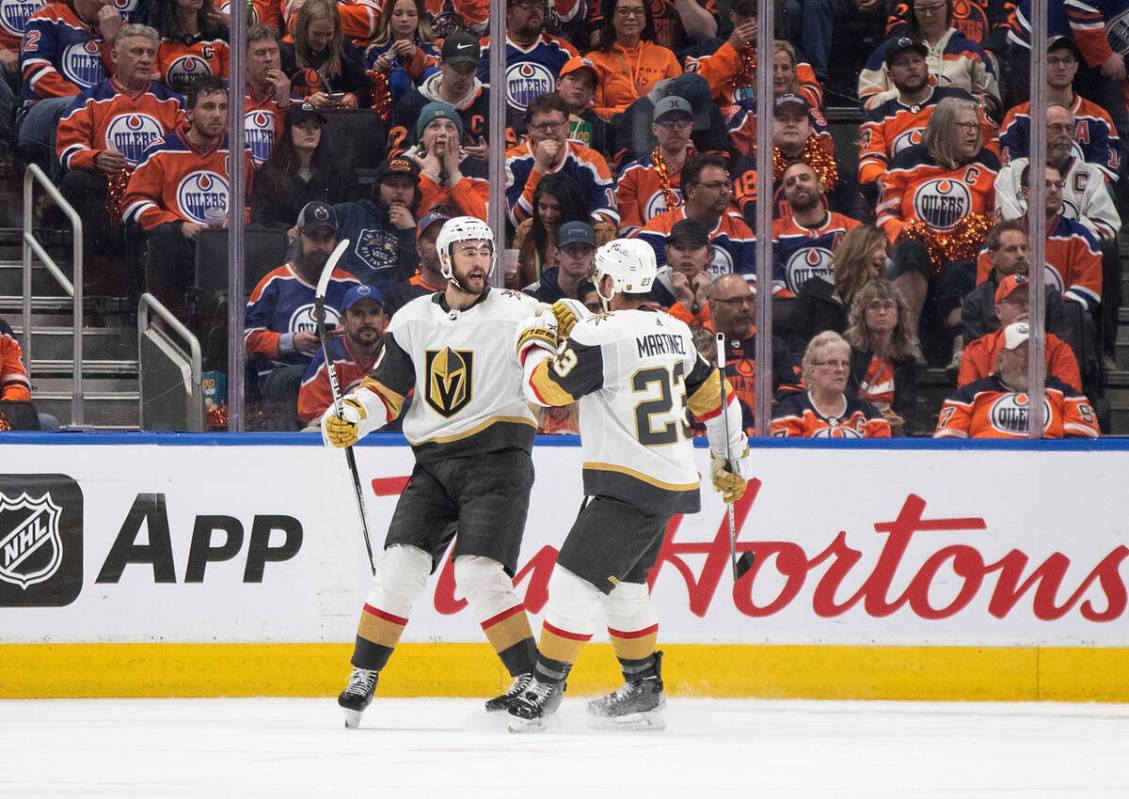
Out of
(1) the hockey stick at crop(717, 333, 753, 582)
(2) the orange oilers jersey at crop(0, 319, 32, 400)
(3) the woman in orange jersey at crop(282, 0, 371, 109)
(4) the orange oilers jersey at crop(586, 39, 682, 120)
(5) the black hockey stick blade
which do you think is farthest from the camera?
(4) the orange oilers jersey at crop(586, 39, 682, 120)

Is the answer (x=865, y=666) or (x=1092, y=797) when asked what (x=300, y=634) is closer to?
(x=865, y=666)

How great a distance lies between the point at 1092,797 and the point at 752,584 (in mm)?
1983

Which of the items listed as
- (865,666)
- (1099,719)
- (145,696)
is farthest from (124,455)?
(1099,719)

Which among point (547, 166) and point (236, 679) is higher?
point (547, 166)

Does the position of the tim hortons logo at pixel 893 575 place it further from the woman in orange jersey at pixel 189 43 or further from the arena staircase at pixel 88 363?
the woman in orange jersey at pixel 189 43

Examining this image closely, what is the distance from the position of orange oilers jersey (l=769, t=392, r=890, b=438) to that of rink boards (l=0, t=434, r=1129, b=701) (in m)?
0.15

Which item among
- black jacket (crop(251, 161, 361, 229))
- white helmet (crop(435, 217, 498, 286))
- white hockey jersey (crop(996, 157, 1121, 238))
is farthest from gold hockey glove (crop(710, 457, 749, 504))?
black jacket (crop(251, 161, 361, 229))

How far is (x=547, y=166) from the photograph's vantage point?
566 centimetres

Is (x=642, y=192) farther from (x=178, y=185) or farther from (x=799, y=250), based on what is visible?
(x=178, y=185)

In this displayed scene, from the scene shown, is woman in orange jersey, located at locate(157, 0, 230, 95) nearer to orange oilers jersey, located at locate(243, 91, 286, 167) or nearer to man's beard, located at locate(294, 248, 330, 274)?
orange oilers jersey, located at locate(243, 91, 286, 167)

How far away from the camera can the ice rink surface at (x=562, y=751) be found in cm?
336

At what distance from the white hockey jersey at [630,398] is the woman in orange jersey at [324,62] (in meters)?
1.86

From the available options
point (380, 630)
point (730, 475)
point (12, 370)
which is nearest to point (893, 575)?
point (730, 475)

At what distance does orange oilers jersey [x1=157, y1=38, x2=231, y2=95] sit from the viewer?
18.2ft
